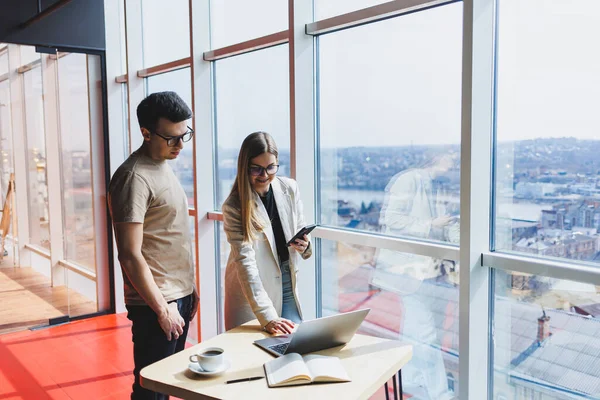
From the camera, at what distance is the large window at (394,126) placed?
9.02 feet

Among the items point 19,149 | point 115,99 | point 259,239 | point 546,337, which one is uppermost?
point 115,99

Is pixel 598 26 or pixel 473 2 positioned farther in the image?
pixel 473 2

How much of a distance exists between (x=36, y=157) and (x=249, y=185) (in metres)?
3.82

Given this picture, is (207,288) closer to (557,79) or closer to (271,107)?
(271,107)

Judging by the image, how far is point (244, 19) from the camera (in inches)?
159

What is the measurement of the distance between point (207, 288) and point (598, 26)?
345 cm

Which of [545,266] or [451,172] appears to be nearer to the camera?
[545,266]

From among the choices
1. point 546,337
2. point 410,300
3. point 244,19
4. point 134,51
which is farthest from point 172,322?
point 134,51

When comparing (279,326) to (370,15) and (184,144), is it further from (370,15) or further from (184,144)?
(184,144)

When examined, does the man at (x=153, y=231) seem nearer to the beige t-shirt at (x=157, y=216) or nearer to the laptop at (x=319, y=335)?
the beige t-shirt at (x=157, y=216)

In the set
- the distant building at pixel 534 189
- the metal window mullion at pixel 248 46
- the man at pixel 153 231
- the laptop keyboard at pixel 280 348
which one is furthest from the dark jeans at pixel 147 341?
the metal window mullion at pixel 248 46

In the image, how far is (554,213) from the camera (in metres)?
2.37

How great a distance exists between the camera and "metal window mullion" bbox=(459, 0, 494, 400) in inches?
95.3

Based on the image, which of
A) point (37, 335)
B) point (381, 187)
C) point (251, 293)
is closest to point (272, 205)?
point (251, 293)
